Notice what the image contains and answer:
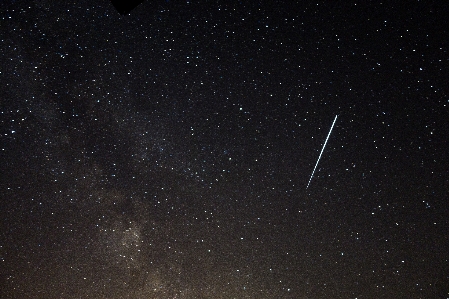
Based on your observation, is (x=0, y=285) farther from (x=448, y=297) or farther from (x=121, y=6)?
(x=448, y=297)

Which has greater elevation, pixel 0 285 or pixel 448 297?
pixel 0 285

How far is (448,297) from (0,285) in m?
4.85

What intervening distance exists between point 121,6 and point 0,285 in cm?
393

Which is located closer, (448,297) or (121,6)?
(121,6)

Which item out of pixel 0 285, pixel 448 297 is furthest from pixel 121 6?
pixel 448 297

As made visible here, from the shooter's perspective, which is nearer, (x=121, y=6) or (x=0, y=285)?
(x=121, y=6)

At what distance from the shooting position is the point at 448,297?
331cm

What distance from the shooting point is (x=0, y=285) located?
3414 millimetres

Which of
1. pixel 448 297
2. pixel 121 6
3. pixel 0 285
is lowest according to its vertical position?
pixel 448 297

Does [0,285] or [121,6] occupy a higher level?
[0,285]

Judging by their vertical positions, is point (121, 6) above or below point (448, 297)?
above

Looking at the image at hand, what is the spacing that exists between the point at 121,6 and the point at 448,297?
415 cm
